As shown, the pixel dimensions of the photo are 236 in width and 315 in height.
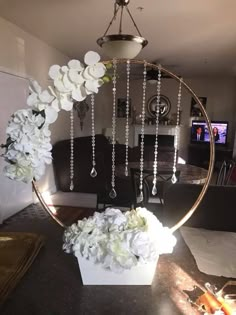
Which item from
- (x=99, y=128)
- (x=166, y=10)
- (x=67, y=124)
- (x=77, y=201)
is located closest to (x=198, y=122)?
(x=99, y=128)

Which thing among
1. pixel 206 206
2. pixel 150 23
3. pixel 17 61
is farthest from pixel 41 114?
pixel 17 61

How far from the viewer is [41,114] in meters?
0.97

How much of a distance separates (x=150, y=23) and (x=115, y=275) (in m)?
3.16

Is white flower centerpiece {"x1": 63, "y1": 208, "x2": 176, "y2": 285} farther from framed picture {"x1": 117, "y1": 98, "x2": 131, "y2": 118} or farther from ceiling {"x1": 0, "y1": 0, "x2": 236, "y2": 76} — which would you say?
framed picture {"x1": 117, "y1": 98, "x2": 131, "y2": 118}

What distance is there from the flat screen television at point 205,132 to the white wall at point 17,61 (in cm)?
440

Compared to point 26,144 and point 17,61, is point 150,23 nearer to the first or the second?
point 17,61

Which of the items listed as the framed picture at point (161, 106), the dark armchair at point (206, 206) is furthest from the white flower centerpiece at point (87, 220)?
the framed picture at point (161, 106)

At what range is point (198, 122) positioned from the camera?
25.6 ft

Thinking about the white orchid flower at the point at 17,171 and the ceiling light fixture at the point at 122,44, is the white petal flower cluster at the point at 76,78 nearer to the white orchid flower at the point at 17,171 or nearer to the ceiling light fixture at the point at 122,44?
the white orchid flower at the point at 17,171

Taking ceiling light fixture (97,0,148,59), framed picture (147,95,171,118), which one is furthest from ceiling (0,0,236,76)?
framed picture (147,95,171,118)

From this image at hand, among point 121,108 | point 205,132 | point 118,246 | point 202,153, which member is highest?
point 121,108

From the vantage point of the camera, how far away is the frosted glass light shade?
190 cm

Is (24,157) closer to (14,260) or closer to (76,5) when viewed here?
(14,260)

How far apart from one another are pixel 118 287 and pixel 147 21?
3.11m
